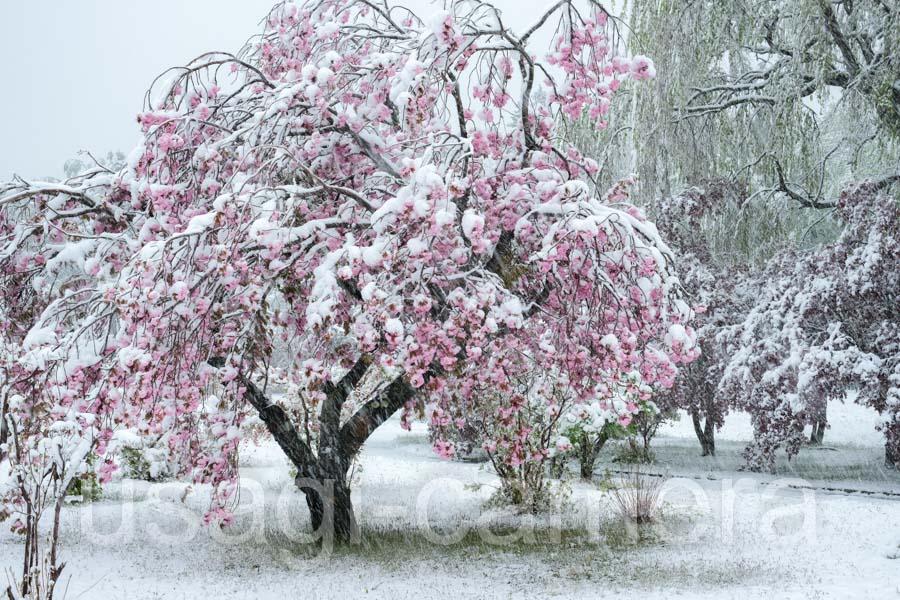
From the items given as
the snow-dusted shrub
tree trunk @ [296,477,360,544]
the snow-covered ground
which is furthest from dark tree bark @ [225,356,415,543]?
the snow-dusted shrub

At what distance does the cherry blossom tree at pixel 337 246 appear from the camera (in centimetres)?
520

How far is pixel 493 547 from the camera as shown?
8.09 metres

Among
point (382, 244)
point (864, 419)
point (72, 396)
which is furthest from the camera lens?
point (864, 419)

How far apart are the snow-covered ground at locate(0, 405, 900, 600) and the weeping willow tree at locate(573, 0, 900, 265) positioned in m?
4.71

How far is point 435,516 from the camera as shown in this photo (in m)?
10.2

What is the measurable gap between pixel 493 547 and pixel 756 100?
775cm

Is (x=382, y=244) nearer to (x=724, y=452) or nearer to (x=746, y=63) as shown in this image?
(x=746, y=63)

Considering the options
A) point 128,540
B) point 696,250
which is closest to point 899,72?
point 696,250

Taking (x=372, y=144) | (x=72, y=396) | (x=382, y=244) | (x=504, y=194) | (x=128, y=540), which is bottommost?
(x=128, y=540)

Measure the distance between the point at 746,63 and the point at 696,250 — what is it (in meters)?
4.37

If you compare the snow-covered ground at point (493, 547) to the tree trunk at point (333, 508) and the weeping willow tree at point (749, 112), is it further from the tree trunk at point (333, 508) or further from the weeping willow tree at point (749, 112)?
the weeping willow tree at point (749, 112)

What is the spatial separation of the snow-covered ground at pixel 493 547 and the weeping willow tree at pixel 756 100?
4713mm

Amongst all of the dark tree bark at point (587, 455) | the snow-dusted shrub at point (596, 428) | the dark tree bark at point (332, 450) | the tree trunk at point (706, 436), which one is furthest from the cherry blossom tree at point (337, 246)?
the tree trunk at point (706, 436)

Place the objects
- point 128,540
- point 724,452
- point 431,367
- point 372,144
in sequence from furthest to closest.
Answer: point 724,452, point 128,540, point 372,144, point 431,367
